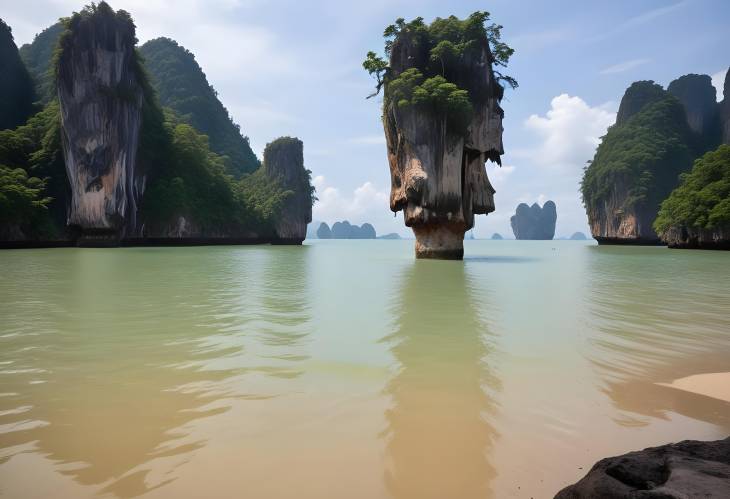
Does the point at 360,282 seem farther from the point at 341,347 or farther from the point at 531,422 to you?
the point at 531,422

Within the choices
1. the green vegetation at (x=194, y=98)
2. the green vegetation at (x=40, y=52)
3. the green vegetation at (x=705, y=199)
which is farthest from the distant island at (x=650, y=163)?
the green vegetation at (x=40, y=52)

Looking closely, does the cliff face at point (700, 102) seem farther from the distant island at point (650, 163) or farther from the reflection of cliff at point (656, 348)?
the reflection of cliff at point (656, 348)

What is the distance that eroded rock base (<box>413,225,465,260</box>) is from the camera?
24422 mm

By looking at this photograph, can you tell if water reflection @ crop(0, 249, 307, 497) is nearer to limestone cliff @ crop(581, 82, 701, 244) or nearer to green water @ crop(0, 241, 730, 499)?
green water @ crop(0, 241, 730, 499)

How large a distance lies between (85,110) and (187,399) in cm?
4376

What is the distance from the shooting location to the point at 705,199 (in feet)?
115

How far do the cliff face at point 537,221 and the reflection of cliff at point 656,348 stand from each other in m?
189

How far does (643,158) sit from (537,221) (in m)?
132

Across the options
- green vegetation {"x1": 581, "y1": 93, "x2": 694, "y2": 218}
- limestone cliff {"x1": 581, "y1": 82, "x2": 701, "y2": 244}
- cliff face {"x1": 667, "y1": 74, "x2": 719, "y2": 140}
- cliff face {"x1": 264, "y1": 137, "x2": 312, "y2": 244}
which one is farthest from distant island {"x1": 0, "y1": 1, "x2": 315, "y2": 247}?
cliff face {"x1": 667, "y1": 74, "x2": 719, "y2": 140}

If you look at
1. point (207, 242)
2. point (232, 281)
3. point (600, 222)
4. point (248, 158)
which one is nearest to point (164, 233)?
point (207, 242)

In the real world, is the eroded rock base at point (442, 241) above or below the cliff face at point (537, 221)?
below

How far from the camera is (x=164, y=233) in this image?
4681 cm

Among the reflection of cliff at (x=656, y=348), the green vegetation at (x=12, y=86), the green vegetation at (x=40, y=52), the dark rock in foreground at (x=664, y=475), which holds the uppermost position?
the green vegetation at (x=40, y=52)

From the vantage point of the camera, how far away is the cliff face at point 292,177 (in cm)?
6856
